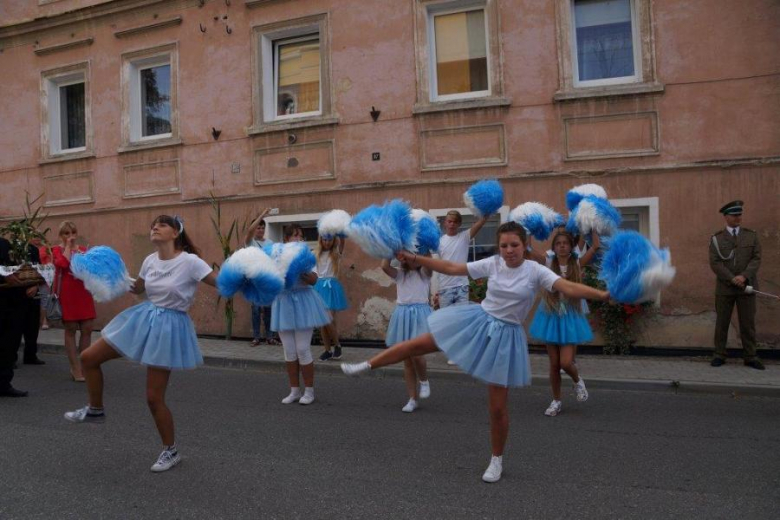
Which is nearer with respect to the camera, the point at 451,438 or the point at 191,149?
the point at 451,438

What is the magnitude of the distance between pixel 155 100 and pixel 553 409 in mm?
10356

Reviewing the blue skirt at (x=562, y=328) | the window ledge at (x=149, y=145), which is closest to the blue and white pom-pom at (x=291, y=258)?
the blue skirt at (x=562, y=328)

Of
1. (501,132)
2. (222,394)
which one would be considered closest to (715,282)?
(501,132)

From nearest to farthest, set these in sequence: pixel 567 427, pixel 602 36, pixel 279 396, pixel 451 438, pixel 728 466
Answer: pixel 728 466, pixel 451 438, pixel 567 427, pixel 279 396, pixel 602 36

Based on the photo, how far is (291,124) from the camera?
10758 mm

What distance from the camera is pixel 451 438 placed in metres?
5.06

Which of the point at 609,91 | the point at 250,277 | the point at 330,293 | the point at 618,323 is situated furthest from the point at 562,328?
the point at 609,91

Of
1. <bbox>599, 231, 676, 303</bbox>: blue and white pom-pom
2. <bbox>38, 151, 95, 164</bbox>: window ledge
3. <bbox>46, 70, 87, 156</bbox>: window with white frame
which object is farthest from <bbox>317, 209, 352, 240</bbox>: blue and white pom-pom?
<bbox>46, 70, 87, 156</bbox>: window with white frame

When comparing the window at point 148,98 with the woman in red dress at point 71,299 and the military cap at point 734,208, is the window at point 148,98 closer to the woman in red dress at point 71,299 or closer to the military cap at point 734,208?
the woman in red dress at point 71,299

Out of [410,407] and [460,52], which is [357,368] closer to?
[410,407]

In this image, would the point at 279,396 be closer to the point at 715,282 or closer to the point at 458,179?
the point at 458,179

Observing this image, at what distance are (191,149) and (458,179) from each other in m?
5.26

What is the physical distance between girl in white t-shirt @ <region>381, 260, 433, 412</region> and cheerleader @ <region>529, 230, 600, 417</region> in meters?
1.08

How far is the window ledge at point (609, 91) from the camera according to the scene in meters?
8.91
